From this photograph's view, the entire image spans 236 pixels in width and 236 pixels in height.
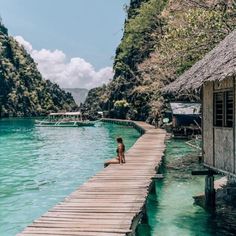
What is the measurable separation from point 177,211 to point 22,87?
14984 cm

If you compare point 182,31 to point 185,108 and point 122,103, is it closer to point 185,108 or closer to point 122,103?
point 185,108

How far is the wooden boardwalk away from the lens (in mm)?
9547

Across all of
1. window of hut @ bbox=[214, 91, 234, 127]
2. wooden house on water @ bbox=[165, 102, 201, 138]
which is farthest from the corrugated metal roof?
window of hut @ bbox=[214, 91, 234, 127]

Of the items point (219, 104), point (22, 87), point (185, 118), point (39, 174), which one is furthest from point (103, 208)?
point (22, 87)

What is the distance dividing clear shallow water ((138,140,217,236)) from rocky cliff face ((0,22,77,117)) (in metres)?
131

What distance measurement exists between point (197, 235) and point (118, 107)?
3199 inches

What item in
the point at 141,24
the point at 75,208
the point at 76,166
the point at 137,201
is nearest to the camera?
the point at 75,208

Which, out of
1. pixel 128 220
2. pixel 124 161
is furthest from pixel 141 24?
pixel 128 220

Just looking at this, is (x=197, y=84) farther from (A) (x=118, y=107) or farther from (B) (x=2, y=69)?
(B) (x=2, y=69)

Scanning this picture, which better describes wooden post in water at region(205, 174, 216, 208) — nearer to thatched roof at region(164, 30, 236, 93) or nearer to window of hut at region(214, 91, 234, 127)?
window of hut at region(214, 91, 234, 127)

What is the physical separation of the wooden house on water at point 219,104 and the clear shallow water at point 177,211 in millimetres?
2029

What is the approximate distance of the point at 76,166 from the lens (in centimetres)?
3281

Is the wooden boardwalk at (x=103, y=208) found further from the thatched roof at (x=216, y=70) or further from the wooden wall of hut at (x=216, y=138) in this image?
the thatched roof at (x=216, y=70)

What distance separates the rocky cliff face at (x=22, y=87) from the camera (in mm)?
152000
